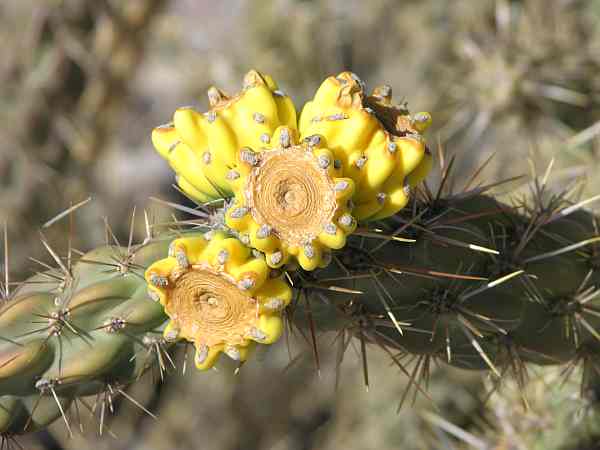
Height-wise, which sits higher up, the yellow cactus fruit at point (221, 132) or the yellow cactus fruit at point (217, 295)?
the yellow cactus fruit at point (221, 132)

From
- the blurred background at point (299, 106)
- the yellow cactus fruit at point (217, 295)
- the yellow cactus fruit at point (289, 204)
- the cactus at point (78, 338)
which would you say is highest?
the yellow cactus fruit at point (289, 204)

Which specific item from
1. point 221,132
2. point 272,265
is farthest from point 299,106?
point 272,265

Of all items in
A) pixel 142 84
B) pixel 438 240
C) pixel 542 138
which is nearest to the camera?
pixel 438 240

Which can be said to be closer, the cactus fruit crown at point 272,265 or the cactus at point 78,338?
the cactus fruit crown at point 272,265

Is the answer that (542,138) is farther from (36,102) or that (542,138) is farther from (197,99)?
(197,99)

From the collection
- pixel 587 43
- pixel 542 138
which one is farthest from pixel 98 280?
pixel 587 43

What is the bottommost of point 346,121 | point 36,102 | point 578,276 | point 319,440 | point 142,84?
point 319,440

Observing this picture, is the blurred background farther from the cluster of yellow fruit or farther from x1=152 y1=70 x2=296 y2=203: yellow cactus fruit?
x1=152 y1=70 x2=296 y2=203: yellow cactus fruit

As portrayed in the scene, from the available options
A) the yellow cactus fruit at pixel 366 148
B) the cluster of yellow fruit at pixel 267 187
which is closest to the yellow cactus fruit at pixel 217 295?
the cluster of yellow fruit at pixel 267 187

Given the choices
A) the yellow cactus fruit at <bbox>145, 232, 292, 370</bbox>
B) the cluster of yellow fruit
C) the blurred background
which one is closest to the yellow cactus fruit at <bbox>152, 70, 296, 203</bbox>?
the cluster of yellow fruit

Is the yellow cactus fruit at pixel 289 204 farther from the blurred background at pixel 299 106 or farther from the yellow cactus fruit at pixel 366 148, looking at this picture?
the blurred background at pixel 299 106
